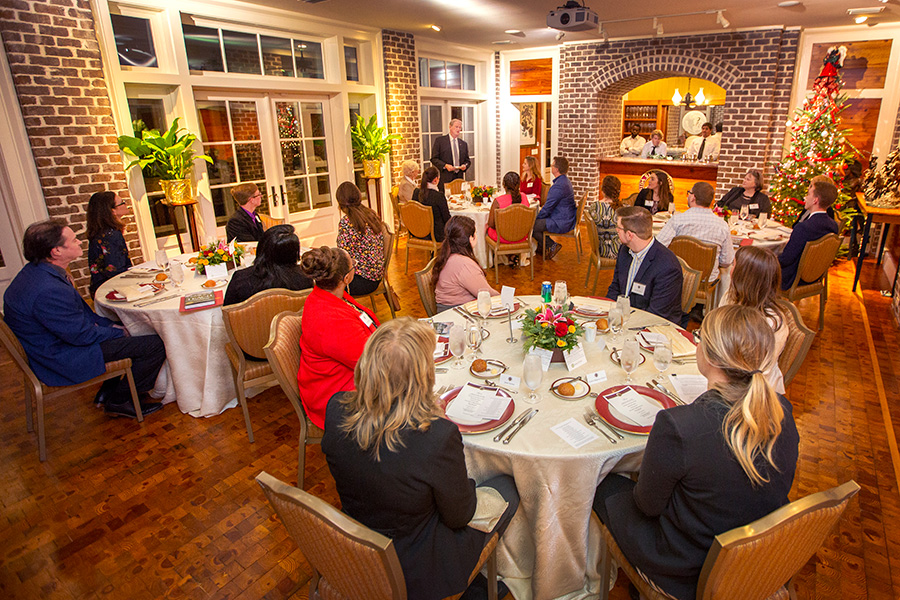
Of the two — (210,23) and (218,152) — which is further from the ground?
(210,23)

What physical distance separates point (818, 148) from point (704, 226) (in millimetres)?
3888

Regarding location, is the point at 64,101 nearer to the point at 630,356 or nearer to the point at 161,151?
the point at 161,151

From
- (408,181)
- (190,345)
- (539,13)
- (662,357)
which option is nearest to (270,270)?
(190,345)

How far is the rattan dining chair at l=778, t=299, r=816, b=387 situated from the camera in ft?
7.88

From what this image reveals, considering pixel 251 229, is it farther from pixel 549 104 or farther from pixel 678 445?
pixel 549 104

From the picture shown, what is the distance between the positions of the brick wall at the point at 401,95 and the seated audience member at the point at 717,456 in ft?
23.4

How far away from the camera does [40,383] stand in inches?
120

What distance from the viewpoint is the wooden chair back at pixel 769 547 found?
4.16ft

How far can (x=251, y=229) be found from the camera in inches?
188

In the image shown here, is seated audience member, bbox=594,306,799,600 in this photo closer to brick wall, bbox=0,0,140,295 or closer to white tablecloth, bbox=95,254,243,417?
→ white tablecloth, bbox=95,254,243,417

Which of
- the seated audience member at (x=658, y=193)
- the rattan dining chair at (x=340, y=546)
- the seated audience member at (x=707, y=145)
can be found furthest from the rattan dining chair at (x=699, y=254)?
the seated audience member at (x=707, y=145)

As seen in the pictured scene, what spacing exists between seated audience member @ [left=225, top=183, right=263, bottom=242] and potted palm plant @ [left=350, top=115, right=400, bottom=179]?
299cm

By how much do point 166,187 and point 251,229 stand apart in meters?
1.22

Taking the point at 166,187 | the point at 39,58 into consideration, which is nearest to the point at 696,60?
the point at 166,187
